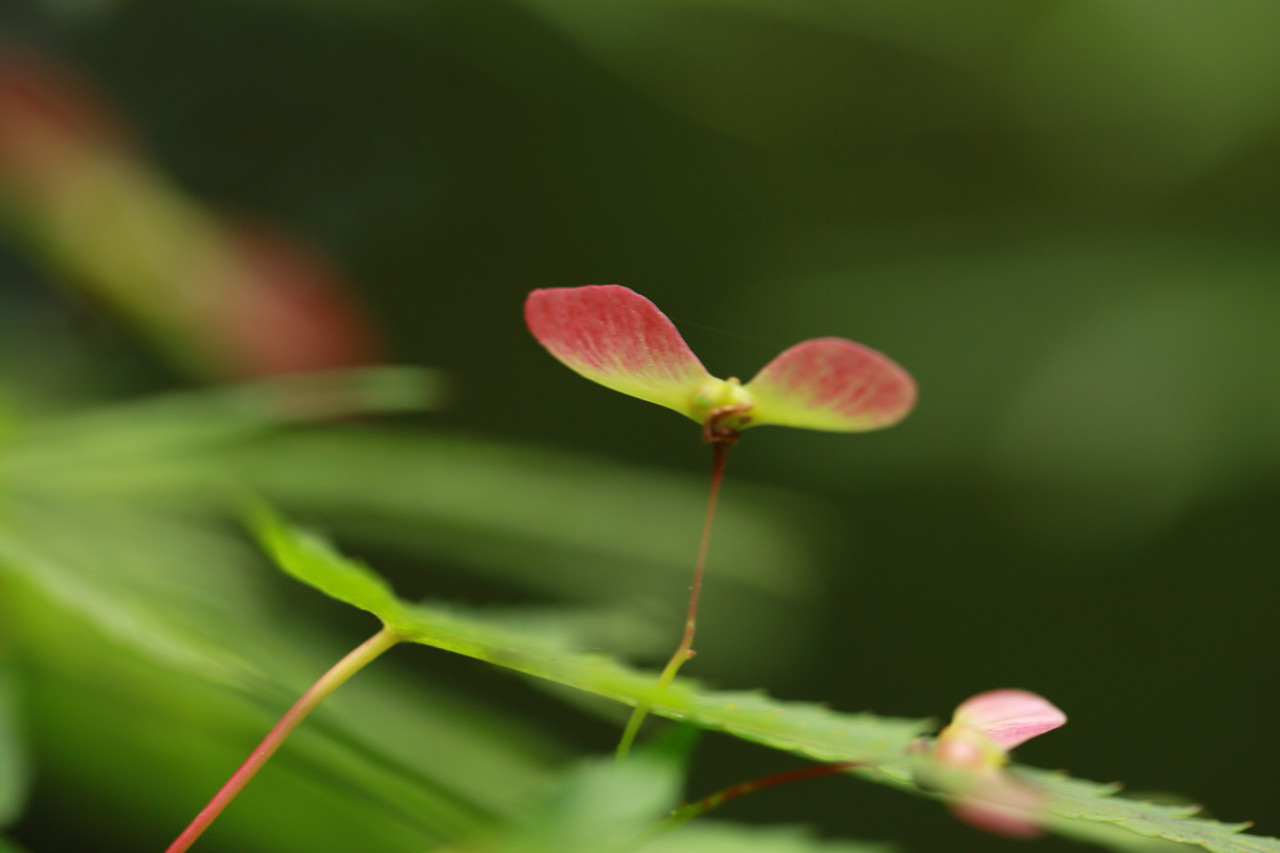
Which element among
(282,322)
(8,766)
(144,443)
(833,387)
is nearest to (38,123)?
(282,322)

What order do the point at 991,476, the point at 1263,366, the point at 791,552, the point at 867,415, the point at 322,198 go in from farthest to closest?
1. the point at 322,198
2. the point at 991,476
3. the point at 1263,366
4. the point at 791,552
5. the point at 867,415

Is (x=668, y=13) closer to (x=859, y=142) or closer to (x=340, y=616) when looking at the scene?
(x=859, y=142)

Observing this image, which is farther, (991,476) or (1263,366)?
(991,476)

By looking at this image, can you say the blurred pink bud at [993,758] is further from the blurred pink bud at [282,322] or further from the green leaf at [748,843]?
the blurred pink bud at [282,322]

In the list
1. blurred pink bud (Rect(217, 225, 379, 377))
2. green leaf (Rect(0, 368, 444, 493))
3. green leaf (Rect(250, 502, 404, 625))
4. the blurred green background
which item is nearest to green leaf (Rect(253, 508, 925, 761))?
green leaf (Rect(250, 502, 404, 625))

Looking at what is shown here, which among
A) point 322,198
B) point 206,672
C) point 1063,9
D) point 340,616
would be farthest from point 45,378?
point 1063,9

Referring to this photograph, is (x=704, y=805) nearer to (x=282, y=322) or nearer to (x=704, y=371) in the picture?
(x=704, y=371)
